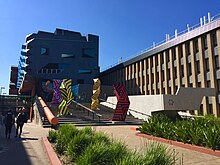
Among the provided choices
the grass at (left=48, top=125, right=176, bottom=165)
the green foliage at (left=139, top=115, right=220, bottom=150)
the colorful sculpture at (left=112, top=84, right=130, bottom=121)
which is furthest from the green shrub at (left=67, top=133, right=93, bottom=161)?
the colorful sculpture at (left=112, top=84, right=130, bottom=121)

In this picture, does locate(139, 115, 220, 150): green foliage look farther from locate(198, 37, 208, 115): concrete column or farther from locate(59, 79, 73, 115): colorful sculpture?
locate(198, 37, 208, 115): concrete column

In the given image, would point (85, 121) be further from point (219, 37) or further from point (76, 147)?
point (219, 37)

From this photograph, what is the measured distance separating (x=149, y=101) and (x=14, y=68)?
6982 cm

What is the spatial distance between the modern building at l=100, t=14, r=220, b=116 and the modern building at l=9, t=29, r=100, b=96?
1649cm

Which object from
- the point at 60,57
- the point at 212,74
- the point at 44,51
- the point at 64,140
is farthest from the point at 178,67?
the point at 44,51

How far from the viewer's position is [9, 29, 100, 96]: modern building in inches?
2064

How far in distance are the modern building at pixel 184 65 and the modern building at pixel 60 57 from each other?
16491 mm

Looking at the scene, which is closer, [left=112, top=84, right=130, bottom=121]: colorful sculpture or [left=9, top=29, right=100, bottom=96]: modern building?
[left=112, top=84, right=130, bottom=121]: colorful sculpture

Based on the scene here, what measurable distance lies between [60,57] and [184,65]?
33.9 metres

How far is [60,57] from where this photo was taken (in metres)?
54.8

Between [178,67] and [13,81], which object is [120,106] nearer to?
[178,67]

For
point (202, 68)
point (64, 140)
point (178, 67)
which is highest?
point (178, 67)

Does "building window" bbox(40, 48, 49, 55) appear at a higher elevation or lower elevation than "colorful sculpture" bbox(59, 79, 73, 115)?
higher

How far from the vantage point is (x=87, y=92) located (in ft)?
140
